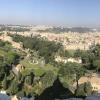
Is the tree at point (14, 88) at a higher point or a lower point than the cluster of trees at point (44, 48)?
higher

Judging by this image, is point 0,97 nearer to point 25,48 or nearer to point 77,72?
point 77,72

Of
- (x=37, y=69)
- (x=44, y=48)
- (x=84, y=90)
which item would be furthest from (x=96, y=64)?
(x=44, y=48)

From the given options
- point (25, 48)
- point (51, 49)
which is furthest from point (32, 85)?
point (25, 48)

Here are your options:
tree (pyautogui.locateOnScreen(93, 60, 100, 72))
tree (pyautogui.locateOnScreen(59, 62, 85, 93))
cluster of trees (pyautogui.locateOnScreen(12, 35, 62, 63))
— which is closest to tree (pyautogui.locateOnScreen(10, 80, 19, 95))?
tree (pyautogui.locateOnScreen(59, 62, 85, 93))

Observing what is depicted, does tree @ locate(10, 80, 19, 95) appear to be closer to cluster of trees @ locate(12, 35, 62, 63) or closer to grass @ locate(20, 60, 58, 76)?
grass @ locate(20, 60, 58, 76)

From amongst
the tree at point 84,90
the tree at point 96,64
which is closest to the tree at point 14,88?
the tree at point 84,90

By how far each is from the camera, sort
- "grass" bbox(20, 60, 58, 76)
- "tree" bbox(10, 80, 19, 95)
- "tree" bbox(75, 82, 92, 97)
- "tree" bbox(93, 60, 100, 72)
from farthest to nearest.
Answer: "tree" bbox(93, 60, 100, 72)
"grass" bbox(20, 60, 58, 76)
"tree" bbox(75, 82, 92, 97)
"tree" bbox(10, 80, 19, 95)

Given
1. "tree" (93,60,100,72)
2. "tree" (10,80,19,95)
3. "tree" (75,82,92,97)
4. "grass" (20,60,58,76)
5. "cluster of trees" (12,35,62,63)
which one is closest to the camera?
"tree" (10,80,19,95)

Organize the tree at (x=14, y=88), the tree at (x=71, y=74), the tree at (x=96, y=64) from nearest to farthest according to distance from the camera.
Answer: the tree at (x=14, y=88)
the tree at (x=71, y=74)
the tree at (x=96, y=64)

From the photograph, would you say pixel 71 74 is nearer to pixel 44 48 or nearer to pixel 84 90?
pixel 84 90

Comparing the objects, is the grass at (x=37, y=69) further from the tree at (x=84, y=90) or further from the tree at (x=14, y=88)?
the tree at (x=84, y=90)

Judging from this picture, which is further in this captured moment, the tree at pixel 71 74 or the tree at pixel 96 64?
the tree at pixel 96 64
